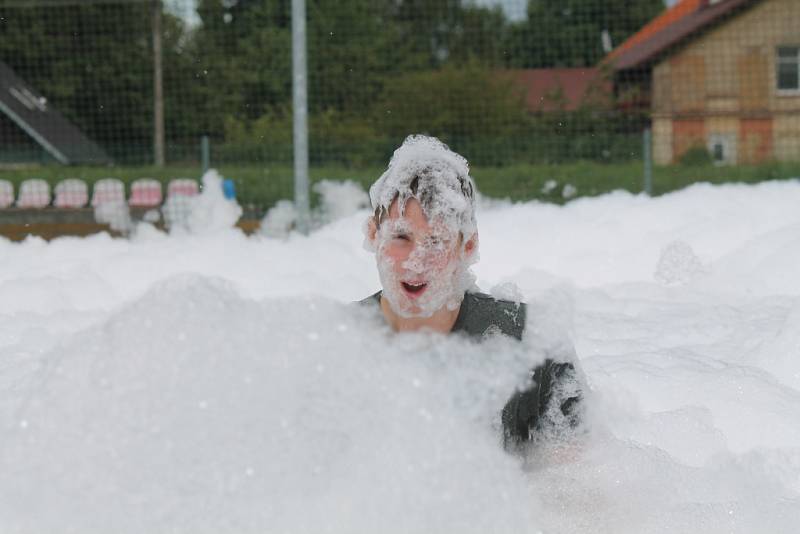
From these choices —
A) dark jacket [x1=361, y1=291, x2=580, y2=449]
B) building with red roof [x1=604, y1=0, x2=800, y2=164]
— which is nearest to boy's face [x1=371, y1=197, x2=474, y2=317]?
dark jacket [x1=361, y1=291, x2=580, y2=449]

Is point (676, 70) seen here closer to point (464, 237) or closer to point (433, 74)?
point (433, 74)

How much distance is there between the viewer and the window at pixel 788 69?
9578 mm

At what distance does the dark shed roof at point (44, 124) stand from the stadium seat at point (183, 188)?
4.07 feet

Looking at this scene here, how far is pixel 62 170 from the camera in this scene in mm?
7406

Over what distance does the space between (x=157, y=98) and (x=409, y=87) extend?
2.22 meters

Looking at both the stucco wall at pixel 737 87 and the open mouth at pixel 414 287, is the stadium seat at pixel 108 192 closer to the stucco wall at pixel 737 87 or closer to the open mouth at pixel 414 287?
the stucco wall at pixel 737 87

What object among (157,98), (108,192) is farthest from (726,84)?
(108,192)

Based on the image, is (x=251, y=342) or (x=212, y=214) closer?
(x=251, y=342)

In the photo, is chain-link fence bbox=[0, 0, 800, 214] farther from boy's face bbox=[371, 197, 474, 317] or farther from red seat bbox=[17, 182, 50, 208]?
boy's face bbox=[371, 197, 474, 317]

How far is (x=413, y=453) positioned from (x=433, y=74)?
29.7ft

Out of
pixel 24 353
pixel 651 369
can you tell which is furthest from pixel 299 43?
pixel 651 369

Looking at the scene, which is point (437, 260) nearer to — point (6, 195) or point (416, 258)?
point (416, 258)

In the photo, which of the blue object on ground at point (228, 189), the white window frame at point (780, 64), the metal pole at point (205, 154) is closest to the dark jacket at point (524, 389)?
the blue object on ground at point (228, 189)

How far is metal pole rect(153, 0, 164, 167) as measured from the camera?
759 centimetres
